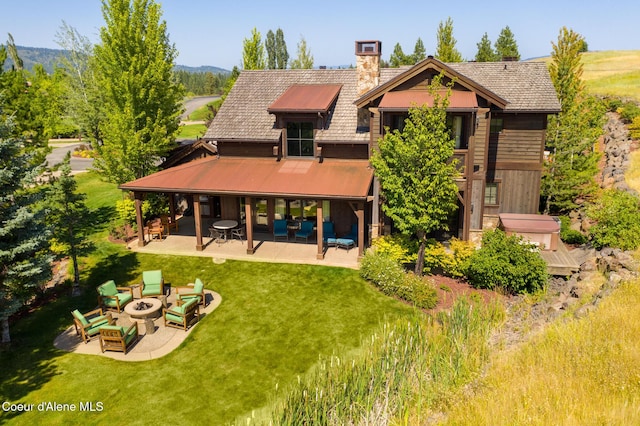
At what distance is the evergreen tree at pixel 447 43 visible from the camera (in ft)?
143

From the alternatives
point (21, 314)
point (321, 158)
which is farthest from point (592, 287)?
point (21, 314)

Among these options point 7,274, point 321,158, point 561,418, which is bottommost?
point 561,418

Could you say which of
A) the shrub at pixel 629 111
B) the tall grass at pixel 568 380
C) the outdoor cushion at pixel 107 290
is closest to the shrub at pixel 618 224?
the tall grass at pixel 568 380

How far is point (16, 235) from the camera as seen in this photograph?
14.1 m

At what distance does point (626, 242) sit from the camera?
704 inches

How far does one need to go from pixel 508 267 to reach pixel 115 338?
14.5m

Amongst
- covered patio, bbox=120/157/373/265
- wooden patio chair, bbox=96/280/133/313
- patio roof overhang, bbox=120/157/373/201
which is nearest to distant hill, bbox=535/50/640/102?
patio roof overhang, bbox=120/157/373/201

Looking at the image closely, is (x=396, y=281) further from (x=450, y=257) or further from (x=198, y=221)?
(x=198, y=221)

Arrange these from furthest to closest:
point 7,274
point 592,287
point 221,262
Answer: point 221,262, point 592,287, point 7,274

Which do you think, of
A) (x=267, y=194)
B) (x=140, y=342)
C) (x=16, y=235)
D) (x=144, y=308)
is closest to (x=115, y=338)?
(x=140, y=342)

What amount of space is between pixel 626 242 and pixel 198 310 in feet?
57.3

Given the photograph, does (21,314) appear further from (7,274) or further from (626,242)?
(626,242)

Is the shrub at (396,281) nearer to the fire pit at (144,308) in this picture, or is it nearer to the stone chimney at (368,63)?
the fire pit at (144,308)

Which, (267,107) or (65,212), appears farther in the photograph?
(267,107)
